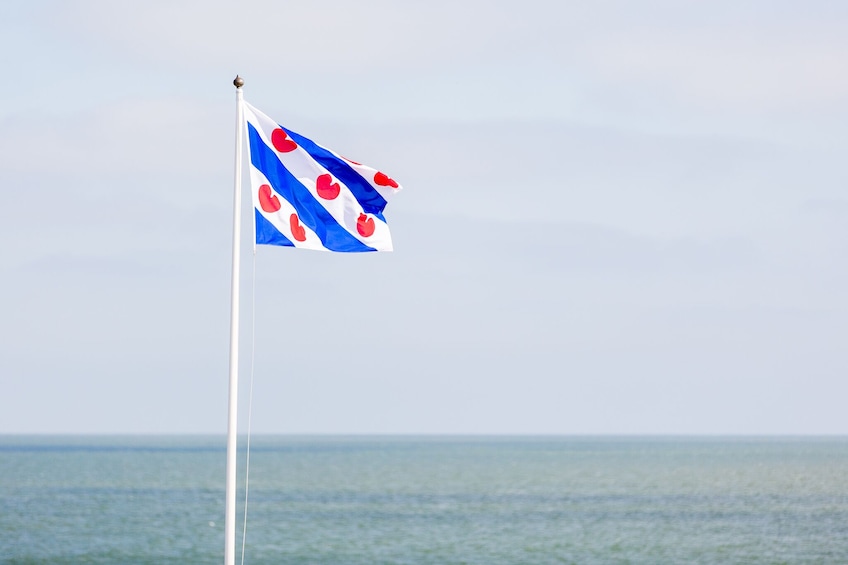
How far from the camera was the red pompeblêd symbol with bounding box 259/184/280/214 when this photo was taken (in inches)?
620

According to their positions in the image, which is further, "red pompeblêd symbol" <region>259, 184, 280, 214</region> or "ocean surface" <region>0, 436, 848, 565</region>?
"ocean surface" <region>0, 436, 848, 565</region>

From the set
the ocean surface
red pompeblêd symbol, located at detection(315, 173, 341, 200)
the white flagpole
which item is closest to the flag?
red pompeblêd symbol, located at detection(315, 173, 341, 200)

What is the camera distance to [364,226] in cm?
1611

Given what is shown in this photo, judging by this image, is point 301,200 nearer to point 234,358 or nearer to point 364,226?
point 364,226

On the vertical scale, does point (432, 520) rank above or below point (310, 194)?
below

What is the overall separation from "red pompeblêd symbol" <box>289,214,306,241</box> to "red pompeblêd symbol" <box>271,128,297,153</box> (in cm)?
86

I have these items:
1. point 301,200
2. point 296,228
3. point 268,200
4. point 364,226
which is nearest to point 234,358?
point 296,228

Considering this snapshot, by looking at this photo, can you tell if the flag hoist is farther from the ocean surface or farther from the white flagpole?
the ocean surface

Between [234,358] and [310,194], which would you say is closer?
[234,358]

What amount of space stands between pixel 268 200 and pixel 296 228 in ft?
1.62

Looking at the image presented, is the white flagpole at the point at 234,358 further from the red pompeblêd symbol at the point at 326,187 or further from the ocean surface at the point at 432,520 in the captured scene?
the ocean surface at the point at 432,520

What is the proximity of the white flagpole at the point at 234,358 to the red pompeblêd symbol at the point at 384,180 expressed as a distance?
5.76ft

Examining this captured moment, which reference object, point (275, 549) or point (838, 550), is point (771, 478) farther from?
point (275, 549)

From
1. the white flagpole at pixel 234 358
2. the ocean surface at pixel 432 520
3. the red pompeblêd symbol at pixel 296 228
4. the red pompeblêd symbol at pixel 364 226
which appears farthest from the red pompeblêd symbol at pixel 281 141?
the ocean surface at pixel 432 520
